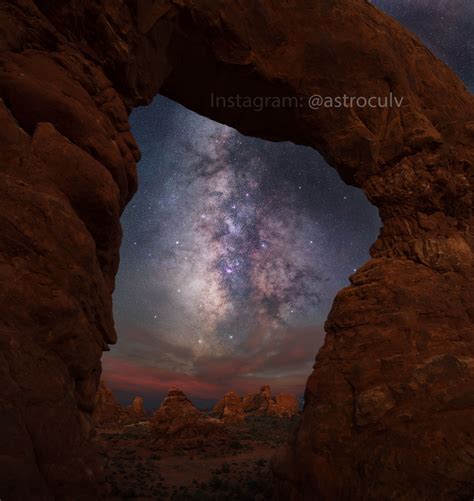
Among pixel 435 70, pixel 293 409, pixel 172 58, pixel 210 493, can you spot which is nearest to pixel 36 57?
pixel 172 58

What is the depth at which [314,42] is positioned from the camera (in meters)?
11.4

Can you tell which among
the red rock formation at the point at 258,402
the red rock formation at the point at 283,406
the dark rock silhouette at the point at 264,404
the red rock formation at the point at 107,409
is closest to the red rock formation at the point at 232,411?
the dark rock silhouette at the point at 264,404

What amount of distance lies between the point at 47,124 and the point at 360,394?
940cm

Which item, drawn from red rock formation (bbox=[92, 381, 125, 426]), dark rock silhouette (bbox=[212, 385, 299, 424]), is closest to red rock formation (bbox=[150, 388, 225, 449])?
red rock formation (bbox=[92, 381, 125, 426])

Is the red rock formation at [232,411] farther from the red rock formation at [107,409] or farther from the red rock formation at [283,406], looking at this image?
the red rock formation at [107,409]

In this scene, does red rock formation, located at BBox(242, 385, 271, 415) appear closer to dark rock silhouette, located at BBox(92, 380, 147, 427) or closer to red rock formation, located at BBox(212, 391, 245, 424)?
red rock formation, located at BBox(212, 391, 245, 424)

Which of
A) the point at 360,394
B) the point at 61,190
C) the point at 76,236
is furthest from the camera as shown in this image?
the point at 360,394

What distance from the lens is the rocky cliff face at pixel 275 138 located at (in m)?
4.75

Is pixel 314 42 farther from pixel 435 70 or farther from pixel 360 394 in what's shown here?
pixel 360 394

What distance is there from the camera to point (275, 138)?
47.4 feet

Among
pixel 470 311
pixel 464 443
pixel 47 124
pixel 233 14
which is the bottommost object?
pixel 464 443

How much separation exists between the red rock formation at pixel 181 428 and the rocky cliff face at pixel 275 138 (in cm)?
1841

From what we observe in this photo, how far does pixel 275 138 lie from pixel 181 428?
2305 cm

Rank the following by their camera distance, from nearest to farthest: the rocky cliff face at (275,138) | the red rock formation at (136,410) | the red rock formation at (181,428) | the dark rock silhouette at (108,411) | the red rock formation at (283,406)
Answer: the rocky cliff face at (275,138), the red rock formation at (181,428), the dark rock silhouette at (108,411), the red rock formation at (136,410), the red rock formation at (283,406)
